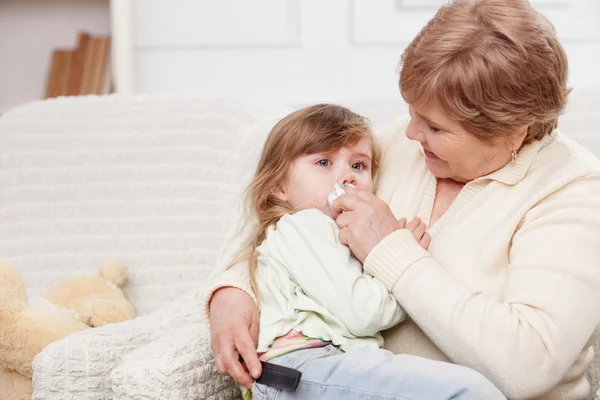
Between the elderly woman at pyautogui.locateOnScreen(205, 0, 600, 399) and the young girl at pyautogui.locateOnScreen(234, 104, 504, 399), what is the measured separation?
0.04 metres

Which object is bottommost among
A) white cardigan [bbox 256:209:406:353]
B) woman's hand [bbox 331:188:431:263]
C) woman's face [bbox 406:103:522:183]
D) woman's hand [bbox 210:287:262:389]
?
woman's hand [bbox 210:287:262:389]

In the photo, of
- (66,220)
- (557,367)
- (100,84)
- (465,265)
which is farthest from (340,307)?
(100,84)

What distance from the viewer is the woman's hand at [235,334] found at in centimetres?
137

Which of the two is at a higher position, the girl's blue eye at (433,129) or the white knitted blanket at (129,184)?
the girl's blue eye at (433,129)

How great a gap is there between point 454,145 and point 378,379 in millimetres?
430

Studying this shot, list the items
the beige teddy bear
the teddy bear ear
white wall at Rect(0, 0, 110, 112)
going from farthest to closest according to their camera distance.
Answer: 1. white wall at Rect(0, 0, 110, 112)
2. the teddy bear ear
3. the beige teddy bear

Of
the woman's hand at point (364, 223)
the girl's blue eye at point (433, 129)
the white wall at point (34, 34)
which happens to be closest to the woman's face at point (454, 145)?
the girl's blue eye at point (433, 129)

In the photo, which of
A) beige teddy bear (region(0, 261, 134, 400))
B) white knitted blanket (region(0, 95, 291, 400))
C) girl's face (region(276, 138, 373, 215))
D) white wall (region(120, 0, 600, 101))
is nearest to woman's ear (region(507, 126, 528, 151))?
girl's face (region(276, 138, 373, 215))

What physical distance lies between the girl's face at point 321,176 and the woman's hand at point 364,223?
0.06 meters

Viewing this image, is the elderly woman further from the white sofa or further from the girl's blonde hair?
the white sofa

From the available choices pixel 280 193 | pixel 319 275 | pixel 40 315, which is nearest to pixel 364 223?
pixel 319 275

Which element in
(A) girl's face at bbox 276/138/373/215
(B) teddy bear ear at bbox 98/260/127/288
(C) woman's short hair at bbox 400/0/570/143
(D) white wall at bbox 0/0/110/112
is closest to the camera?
(C) woman's short hair at bbox 400/0/570/143

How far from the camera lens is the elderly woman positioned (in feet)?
4.16

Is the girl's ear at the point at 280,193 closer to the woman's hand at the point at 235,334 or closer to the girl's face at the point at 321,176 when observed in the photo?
the girl's face at the point at 321,176
